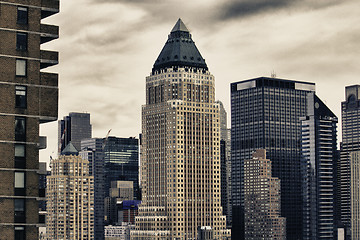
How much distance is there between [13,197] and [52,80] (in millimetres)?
9066

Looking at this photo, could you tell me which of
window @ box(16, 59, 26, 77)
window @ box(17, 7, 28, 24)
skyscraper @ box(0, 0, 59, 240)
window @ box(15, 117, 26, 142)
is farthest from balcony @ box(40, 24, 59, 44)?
window @ box(15, 117, 26, 142)

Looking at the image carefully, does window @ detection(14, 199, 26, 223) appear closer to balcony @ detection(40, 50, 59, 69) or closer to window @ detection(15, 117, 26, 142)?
window @ detection(15, 117, 26, 142)

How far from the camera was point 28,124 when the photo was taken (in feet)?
213

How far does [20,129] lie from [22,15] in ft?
27.5

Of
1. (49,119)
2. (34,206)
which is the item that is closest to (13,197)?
(34,206)

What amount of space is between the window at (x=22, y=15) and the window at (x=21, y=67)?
2939mm

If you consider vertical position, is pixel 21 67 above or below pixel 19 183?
above

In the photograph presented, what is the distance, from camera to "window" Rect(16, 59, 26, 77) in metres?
64.9

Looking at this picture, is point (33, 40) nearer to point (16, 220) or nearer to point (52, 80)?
point (52, 80)

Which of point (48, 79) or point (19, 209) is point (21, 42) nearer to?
point (48, 79)

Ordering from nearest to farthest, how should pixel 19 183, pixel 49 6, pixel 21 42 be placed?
pixel 19 183 → pixel 21 42 → pixel 49 6

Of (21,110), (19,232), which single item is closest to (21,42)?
(21,110)

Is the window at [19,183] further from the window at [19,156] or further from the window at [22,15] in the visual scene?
the window at [22,15]

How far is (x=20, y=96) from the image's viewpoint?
64.8 metres
